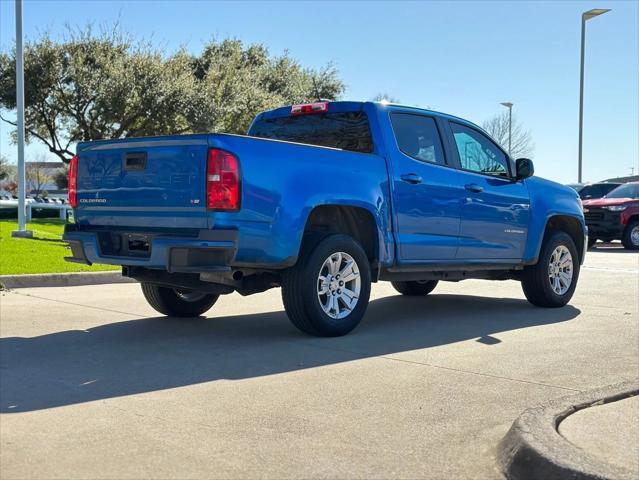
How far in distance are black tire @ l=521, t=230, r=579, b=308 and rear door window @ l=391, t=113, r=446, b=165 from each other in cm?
199

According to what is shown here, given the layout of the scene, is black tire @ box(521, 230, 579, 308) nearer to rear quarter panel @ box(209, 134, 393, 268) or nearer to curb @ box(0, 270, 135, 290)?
rear quarter panel @ box(209, 134, 393, 268)

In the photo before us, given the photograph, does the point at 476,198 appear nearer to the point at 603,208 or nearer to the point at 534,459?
the point at 534,459

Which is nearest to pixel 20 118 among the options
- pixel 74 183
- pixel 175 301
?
pixel 175 301

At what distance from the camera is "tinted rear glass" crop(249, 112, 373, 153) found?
7.36 metres

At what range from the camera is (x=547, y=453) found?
3424 mm

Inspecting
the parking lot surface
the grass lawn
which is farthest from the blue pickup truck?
the grass lawn

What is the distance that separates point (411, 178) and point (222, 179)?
2.17 meters

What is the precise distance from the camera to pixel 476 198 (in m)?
7.99

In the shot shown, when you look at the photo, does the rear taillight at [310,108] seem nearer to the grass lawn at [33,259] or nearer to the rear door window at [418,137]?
the rear door window at [418,137]

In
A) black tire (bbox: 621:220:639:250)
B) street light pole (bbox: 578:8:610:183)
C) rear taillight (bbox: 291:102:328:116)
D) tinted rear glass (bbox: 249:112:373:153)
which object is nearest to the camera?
tinted rear glass (bbox: 249:112:373:153)

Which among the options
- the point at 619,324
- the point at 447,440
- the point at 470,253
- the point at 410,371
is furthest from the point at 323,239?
the point at 619,324

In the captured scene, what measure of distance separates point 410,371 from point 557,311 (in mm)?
3821

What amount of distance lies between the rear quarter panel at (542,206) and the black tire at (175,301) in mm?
3614

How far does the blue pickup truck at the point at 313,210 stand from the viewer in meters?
5.86
